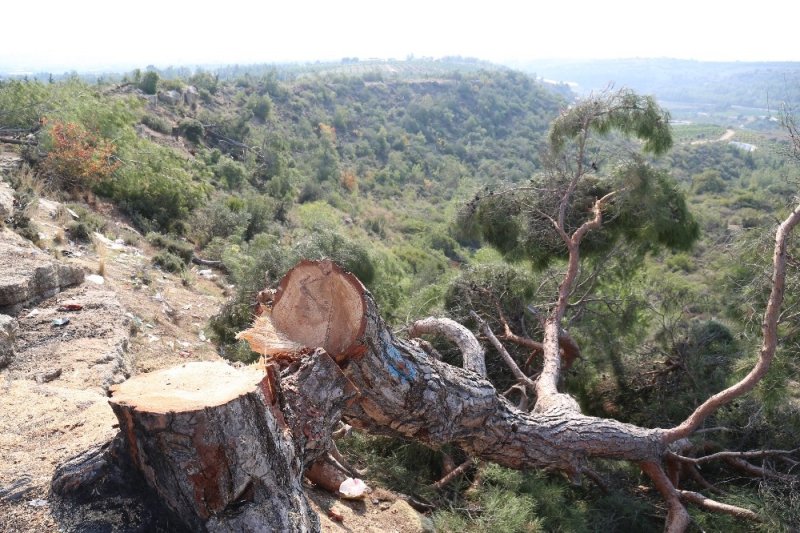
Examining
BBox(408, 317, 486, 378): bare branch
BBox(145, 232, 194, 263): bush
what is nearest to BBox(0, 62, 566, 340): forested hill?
BBox(145, 232, 194, 263): bush

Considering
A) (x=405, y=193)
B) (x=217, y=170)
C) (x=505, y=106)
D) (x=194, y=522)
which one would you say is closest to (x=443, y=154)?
(x=405, y=193)

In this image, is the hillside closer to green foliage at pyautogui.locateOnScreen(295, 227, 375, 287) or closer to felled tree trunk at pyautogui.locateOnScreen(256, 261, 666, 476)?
green foliage at pyautogui.locateOnScreen(295, 227, 375, 287)

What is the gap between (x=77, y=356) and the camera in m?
4.10

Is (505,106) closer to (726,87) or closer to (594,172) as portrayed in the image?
(594,172)

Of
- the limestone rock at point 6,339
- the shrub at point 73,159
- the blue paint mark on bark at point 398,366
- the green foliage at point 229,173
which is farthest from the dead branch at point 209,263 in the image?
the green foliage at point 229,173

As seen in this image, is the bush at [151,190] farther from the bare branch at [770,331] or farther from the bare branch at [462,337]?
the bare branch at [770,331]

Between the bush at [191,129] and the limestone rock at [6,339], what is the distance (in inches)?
849

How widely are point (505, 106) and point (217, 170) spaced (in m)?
47.2

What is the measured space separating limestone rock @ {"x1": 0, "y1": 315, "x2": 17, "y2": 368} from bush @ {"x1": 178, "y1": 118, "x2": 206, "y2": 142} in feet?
70.7

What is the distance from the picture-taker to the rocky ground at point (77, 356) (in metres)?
2.15

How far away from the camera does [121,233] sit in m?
8.27

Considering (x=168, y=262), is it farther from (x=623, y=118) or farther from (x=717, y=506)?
(x=717, y=506)

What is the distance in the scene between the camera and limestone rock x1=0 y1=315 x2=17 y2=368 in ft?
12.1

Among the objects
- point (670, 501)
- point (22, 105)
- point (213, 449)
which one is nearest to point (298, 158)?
point (22, 105)
